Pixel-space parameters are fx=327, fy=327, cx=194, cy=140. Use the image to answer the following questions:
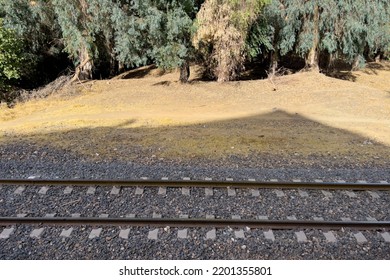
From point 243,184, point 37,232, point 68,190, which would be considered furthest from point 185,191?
point 37,232

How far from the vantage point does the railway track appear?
4.94 m

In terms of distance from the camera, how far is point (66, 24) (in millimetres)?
18531

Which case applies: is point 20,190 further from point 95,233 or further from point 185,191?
point 185,191

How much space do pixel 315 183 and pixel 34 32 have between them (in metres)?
20.0

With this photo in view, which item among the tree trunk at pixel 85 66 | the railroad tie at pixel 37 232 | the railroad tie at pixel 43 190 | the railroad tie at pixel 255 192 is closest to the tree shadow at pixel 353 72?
the tree trunk at pixel 85 66

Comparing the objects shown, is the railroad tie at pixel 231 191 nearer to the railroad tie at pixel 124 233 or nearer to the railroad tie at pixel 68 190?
the railroad tie at pixel 124 233

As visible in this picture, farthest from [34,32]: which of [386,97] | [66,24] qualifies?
[386,97]

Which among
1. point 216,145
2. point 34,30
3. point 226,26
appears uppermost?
point 34,30

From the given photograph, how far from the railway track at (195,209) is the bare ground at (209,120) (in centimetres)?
192

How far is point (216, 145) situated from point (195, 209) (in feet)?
12.4

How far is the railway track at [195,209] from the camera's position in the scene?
4.94m

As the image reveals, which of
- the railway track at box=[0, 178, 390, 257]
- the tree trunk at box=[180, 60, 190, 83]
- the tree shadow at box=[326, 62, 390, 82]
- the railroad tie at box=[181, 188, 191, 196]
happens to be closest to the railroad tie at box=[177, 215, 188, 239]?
the railway track at box=[0, 178, 390, 257]

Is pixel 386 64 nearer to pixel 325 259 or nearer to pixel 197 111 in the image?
pixel 197 111

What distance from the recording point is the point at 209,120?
1280cm
